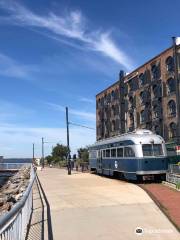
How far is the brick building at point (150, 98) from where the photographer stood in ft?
181

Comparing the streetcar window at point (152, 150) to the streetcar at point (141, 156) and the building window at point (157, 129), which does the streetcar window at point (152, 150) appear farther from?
the building window at point (157, 129)

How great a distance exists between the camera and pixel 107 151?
34.8 meters

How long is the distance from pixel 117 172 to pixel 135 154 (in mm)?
4887

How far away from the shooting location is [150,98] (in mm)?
62031

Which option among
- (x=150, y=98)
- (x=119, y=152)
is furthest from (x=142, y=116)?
(x=119, y=152)

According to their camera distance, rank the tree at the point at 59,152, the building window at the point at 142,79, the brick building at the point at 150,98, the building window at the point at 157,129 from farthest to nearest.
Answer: the tree at the point at 59,152 → the building window at the point at 142,79 → the building window at the point at 157,129 → the brick building at the point at 150,98

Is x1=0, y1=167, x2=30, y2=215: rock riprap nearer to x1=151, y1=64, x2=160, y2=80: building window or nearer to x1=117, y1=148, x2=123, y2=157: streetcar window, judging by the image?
x1=117, y1=148, x2=123, y2=157: streetcar window

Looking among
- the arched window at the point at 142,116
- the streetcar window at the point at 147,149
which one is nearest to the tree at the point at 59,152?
the arched window at the point at 142,116

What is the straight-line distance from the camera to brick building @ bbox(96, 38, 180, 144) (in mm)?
55156

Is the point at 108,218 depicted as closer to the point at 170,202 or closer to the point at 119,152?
the point at 170,202

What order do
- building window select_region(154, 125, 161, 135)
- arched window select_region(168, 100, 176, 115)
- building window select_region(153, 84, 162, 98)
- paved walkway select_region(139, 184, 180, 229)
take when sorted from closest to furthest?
paved walkway select_region(139, 184, 180, 229) → arched window select_region(168, 100, 176, 115) → building window select_region(153, 84, 162, 98) → building window select_region(154, 125, 161, 135)

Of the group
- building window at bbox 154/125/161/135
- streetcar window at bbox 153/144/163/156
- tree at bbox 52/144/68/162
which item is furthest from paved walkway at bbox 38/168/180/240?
tree at bbox 52/144/68/162

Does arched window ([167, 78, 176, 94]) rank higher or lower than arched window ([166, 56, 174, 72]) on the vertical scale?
lower

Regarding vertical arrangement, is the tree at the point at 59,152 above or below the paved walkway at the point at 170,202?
above
